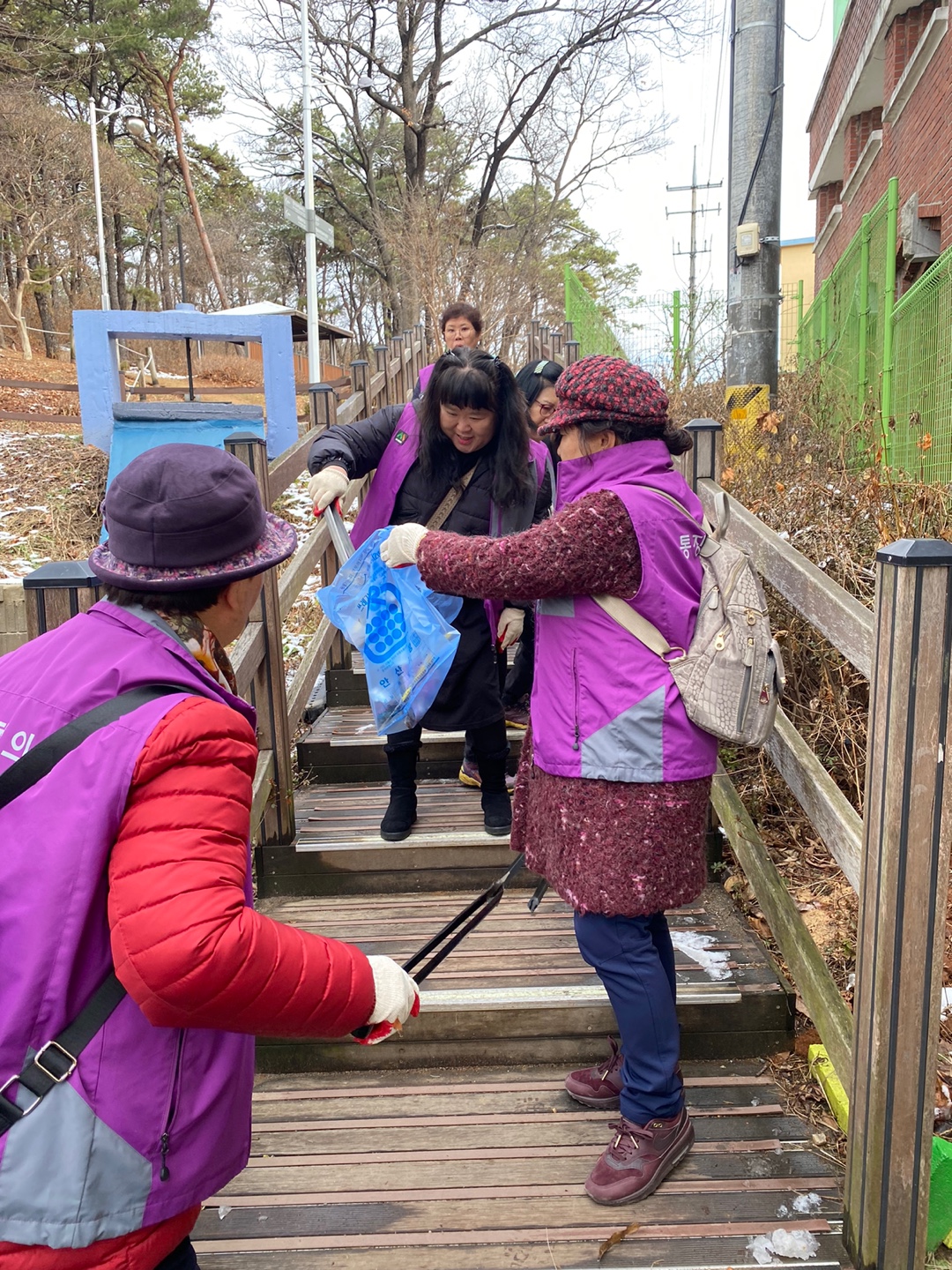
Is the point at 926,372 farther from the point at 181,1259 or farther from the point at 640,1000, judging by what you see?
the point at 181,1259

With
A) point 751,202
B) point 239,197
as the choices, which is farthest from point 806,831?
point 239,197

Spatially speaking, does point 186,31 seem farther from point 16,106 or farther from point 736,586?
point 736,586

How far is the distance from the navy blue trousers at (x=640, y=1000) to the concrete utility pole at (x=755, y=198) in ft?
16.6

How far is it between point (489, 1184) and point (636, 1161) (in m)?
0.34

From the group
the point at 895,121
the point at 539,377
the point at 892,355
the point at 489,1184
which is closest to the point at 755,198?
the point at 892,355

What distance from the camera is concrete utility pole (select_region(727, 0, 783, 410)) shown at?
20.2 feet

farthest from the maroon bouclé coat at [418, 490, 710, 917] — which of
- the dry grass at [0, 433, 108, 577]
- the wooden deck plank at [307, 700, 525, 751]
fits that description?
the dry grass at [0, 433, 108, 577]

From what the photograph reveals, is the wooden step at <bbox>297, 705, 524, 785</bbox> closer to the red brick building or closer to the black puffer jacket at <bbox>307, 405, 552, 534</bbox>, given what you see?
the black puffer jacket at <bbox>307, 405, 552, 534</bbox>

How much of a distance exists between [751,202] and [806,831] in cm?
433

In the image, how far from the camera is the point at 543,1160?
2248 millimetres

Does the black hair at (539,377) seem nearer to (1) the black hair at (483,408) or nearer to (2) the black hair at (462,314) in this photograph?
(2) the black hair at (462,314)

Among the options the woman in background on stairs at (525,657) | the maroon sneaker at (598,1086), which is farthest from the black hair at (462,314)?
the maroon sneaker at (598,1086)

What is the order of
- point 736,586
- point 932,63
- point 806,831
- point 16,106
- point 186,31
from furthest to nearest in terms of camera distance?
1. point 186,31
2. point 16,106
3. point 932,63
4. point 806,831
5. point 736,586

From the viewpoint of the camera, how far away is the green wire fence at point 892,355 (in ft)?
19.5
